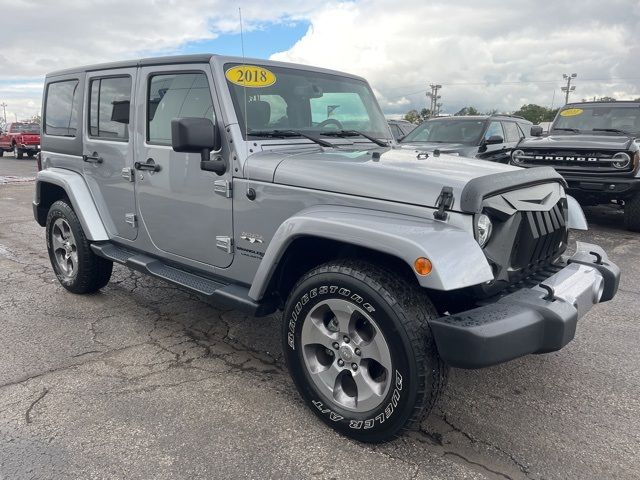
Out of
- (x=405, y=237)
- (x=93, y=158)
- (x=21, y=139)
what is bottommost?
(x=405, y=237)

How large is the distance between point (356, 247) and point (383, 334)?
492 millimetres

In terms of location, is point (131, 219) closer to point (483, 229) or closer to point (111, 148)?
point (111, 148)

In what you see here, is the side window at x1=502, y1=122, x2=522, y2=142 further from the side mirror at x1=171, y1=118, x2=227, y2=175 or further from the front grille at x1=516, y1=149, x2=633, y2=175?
the side mirror at x1=171, y1=118, x2=227, y2=175

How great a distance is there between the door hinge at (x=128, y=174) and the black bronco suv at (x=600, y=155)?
6045 mm

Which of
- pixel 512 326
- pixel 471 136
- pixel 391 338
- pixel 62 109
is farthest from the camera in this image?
pixel 471 136

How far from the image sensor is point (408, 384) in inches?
89.5

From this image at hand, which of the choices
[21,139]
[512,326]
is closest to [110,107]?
[512,326]

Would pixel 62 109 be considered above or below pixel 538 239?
above

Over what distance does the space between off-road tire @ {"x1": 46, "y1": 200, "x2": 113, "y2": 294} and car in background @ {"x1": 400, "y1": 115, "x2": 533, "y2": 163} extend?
19.6 feet

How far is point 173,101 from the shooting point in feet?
11.5

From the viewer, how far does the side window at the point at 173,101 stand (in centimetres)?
327

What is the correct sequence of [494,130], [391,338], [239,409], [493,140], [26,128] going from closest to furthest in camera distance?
[391,338], [239,409], [493,140], [494,130], [26,128]

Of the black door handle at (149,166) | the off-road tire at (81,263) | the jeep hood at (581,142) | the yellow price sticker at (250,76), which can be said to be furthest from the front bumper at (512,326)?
the jeep hood at (581,142)

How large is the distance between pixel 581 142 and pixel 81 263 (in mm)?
6825
